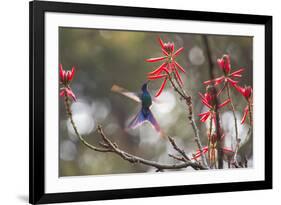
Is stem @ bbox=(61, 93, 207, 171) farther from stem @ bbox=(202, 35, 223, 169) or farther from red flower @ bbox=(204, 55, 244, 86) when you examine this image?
red flower @ bbox=(204, 55, 244, 86)

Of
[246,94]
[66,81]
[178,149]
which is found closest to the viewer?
[66,81]

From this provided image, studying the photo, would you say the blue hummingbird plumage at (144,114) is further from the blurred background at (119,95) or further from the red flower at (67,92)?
the red flower at (67,92)

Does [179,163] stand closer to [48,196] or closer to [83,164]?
[83,164]

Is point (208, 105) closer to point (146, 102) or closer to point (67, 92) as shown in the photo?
point (146, 102)

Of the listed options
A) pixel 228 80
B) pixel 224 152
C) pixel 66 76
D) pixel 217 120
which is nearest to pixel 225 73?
pixel 228 80

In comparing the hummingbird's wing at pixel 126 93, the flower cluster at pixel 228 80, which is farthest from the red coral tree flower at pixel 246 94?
the hummingbird's wing at pixel 126 93

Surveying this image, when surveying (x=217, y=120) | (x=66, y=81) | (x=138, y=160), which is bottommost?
(x=138, y=160)
